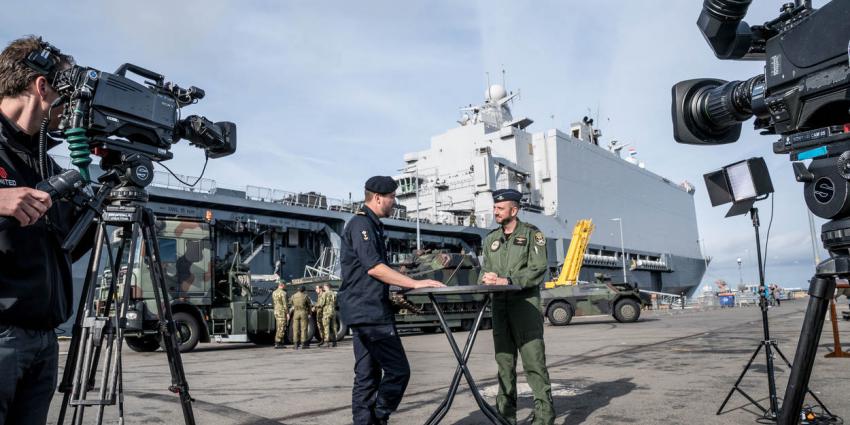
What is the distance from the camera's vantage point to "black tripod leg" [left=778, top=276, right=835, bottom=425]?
73.2 inches

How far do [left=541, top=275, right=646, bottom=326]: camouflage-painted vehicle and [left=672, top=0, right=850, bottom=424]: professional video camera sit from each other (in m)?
17.0

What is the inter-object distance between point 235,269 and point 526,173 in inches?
1265

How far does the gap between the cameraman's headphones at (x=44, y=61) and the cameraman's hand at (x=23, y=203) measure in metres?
0.57

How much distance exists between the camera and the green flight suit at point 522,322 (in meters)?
3.85

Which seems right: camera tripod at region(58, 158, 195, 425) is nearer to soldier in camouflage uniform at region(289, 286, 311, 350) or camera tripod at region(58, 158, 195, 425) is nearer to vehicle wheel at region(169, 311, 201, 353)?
vehicle wheel at region(169, 311, 201, 353)

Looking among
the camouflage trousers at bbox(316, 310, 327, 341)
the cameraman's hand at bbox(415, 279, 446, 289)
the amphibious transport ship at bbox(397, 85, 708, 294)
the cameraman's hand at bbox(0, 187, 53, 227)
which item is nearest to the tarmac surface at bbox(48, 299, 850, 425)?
the cameraman's hand at bbox(415, 279, 446, 289)

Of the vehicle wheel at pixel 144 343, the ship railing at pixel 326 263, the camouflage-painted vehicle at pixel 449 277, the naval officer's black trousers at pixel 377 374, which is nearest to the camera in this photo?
the naval officer's black trousers at pixel 377 374

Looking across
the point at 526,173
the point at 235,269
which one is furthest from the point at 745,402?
the point at 526,173

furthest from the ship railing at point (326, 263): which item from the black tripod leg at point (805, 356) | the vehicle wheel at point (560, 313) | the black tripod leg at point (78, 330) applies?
the black tripod leg at point (805, 356)

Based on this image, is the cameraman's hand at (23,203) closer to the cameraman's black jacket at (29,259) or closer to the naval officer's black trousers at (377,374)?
the cameraman's black jacket at (29,259)

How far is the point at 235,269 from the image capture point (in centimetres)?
1334

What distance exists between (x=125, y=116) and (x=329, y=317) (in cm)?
1127

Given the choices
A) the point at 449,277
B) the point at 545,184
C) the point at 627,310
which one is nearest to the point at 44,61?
the point at 449,277

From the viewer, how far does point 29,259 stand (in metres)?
1.86
